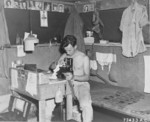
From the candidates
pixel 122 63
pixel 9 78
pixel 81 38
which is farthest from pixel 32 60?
pixel 122 63

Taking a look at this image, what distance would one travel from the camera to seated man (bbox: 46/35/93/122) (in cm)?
324

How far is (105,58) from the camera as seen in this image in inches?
173

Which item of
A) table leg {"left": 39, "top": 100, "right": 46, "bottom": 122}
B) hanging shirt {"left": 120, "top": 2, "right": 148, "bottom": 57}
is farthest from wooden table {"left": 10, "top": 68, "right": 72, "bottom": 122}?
hanging shirt {"left": 120, "top": 2, "right": 148, "bottom": 57}

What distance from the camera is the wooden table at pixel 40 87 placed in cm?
302

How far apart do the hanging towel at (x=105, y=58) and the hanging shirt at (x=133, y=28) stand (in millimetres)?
415

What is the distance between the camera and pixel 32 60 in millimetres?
4262

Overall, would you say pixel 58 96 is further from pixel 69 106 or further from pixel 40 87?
pixel 69 106

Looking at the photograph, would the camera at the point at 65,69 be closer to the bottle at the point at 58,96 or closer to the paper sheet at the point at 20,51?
the bottle at the point at 58,96

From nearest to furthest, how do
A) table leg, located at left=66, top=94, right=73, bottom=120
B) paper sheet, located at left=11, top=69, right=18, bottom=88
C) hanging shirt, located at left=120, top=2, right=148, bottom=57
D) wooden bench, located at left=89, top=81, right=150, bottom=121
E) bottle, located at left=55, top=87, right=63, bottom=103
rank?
wooden bench, located at left=89, top=81, right=150, bottom=121, bottle, located at left=55, top=87, right=63, bottom=103, table leg, located at left=66, top=94, right=73, bottom=120, paper sheet, located at left=11, top=69, right=18, bottom=88, hanging shirt, located at left=120, top=2, right=148, bottom=57

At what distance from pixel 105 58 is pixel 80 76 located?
111cm

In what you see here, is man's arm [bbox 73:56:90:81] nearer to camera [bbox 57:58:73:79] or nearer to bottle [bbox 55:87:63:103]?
camera [bbox 57:58:73:79]

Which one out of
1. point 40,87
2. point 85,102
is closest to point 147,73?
point 85,102

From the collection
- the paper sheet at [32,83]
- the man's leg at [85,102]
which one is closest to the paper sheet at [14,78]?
the paper sheet at [32,83]

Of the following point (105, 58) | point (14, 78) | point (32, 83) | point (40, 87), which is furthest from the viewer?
point (105, 58)
